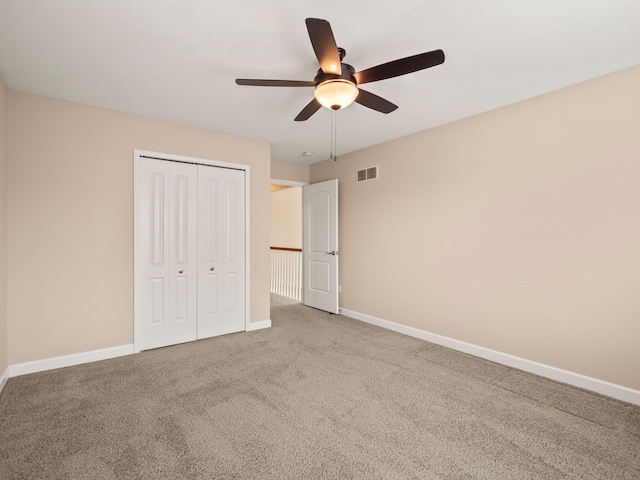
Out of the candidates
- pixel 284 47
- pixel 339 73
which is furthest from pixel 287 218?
pixel 339 73

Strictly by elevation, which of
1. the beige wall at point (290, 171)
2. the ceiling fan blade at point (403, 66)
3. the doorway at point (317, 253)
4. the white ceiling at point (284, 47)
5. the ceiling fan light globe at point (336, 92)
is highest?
the white ceiling at point (284, 47)

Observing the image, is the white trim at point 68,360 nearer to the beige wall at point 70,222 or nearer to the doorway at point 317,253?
the beige wall at point 70,222

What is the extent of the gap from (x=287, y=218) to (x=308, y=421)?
556 cm

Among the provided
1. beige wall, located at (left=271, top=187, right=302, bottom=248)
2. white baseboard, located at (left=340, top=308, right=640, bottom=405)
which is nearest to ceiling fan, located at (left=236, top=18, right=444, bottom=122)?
white baseboard, located at (left=340, top=308, right=640, bottom=405)

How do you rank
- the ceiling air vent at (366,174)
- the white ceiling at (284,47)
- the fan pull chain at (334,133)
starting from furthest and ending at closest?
1. the ceiling air vent at (366,174)
2. the fan pull chain at (334,133)
3. the white ceiling at (284,47)

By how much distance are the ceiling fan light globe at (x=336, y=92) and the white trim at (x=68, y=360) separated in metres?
3.15

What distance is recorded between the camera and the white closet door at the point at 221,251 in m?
3.90

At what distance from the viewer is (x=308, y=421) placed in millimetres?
2188

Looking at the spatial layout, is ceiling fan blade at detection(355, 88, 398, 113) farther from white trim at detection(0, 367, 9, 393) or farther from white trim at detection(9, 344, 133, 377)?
white trim at detection(0, 367, 9, 393)

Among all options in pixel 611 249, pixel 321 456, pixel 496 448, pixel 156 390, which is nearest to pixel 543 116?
pixel 611 249

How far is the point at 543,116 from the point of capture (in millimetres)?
2918

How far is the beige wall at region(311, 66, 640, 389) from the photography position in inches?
99.3

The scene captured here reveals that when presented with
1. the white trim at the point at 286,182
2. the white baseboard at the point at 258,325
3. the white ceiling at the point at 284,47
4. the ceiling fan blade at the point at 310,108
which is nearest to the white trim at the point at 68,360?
the white baseboard at the point at 258,325

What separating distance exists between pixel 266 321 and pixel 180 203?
1887mm
